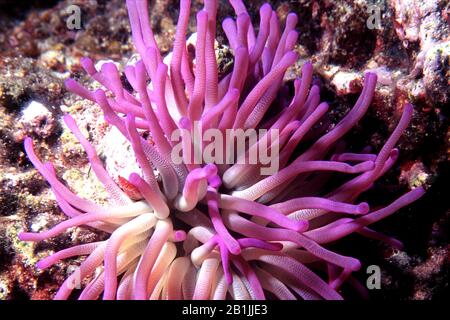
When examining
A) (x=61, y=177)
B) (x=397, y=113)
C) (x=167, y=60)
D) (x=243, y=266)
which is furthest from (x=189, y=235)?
(x=397, y=113)

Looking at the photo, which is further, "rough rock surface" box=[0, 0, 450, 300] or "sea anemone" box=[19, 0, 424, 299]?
"rough rock surface" box=[0, 0, 450, 300]

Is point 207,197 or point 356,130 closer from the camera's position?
point 207,197

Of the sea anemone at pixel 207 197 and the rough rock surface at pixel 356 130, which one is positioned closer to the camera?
the sea anemone at pixel 207 197

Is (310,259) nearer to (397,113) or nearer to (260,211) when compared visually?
(260,211)

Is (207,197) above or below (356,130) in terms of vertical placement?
below
